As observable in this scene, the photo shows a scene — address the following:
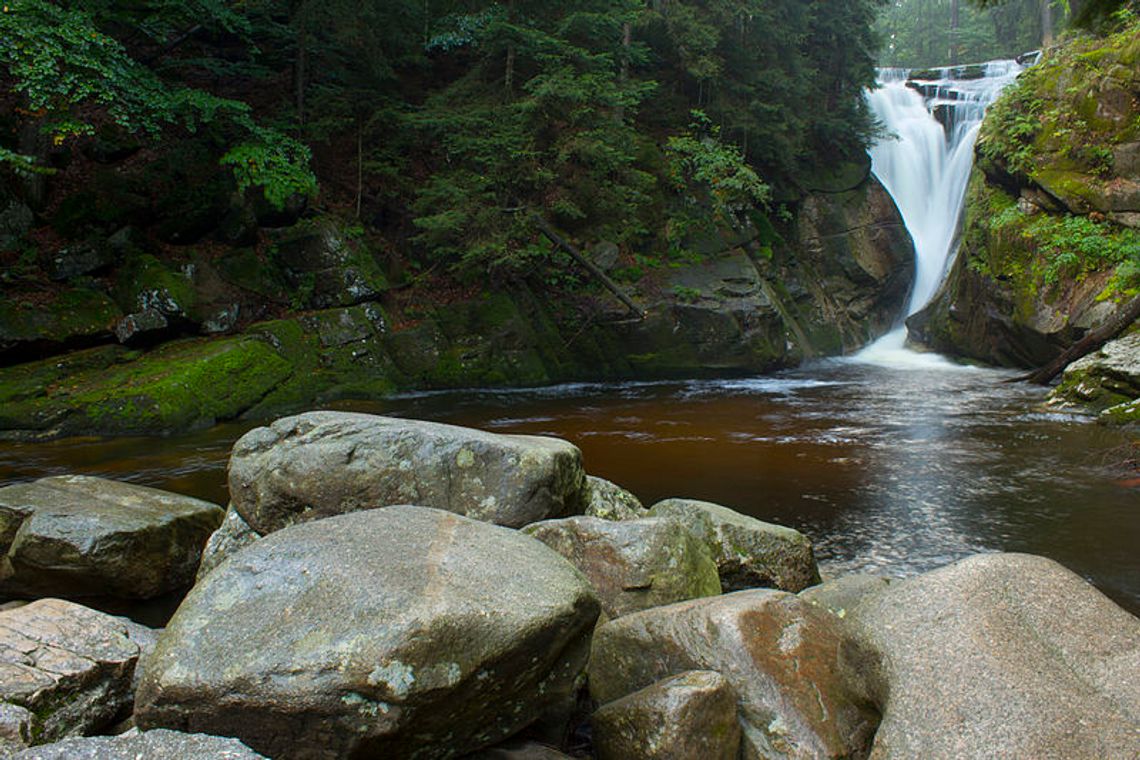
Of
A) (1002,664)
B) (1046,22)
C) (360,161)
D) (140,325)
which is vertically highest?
(1046,22)

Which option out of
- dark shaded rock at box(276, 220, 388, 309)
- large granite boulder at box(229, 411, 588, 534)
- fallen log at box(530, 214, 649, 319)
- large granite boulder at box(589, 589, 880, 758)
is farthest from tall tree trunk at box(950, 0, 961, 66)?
large granite boulder at box(589, 589, 880, 758)

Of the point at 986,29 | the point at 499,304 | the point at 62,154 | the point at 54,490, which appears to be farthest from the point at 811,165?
the point at 986,29

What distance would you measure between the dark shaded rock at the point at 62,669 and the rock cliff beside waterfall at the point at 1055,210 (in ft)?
46.0

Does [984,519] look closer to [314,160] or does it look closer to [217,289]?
[217,289]

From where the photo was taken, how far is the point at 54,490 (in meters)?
5.09

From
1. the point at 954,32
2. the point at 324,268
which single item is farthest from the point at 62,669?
the point at 954,32

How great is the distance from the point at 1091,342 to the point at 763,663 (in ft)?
38.1

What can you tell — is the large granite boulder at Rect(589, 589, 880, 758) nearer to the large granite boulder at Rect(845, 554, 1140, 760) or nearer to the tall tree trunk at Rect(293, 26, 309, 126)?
the large granite boulder at Rect(845, 554, 1140, 760)

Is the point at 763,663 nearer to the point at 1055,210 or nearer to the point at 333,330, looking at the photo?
the point at 333,330

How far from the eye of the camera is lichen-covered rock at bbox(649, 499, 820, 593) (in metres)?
4.59

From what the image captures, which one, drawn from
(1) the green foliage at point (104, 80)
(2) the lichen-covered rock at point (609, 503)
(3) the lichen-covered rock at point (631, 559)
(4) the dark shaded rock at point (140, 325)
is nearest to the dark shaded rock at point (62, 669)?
(3) the lichen-covered rock at point (631, 559)

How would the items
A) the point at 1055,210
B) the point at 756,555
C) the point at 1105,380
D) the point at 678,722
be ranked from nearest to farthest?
the point at 678,722 → the point at 756,555 → the point at 1105,380 → the point at 1055,210

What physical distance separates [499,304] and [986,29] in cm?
4633

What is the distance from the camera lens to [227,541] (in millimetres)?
4684
